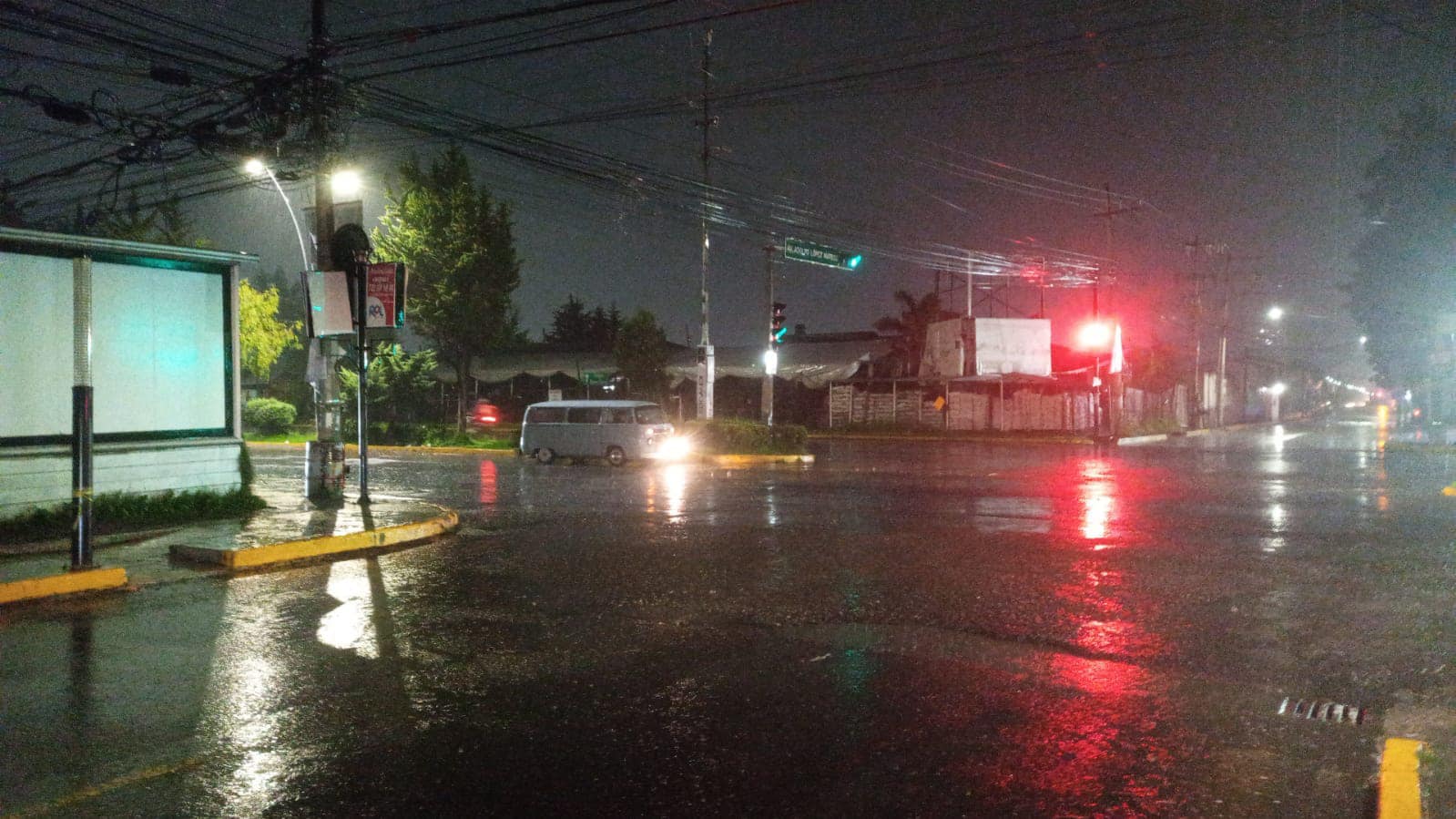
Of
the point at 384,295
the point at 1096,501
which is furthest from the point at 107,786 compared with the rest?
the point at 1096,501

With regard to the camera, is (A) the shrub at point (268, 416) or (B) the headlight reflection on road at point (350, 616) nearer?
(B) the headlight reflection on road at point (350, 616)

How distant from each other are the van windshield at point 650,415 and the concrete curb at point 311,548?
13.0 metres

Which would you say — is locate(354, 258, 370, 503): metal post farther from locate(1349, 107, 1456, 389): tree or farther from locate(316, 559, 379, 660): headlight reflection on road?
locate(1349, 107, 1456, 389): tree

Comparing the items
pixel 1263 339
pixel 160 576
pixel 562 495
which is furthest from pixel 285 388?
pixel 1263 339

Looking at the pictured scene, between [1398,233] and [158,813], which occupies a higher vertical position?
[1398,233]

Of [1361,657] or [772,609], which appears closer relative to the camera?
[1361,657]

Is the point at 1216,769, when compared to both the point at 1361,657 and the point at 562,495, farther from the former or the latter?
A: the point at 562,495

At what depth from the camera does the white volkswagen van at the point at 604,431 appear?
2625cm

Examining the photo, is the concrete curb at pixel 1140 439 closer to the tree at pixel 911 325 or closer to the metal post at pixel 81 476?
the tree at pixel 911 325

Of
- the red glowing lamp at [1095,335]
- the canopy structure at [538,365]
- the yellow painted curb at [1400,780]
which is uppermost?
the red glowing lamp at [1095,335]

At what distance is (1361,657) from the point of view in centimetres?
695

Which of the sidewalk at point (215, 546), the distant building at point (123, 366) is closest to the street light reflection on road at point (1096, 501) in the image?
the sidewalk at point (215, 546)

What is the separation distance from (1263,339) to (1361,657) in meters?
86.8

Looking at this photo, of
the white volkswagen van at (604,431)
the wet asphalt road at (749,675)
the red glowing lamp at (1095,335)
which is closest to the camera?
the wet asphalt road at (749,675)
